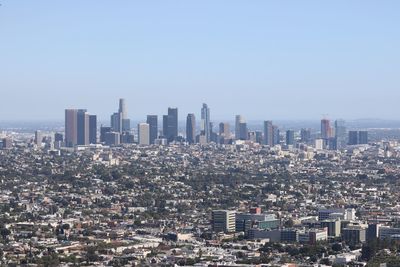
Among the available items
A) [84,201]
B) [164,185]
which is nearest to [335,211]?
[84,201]

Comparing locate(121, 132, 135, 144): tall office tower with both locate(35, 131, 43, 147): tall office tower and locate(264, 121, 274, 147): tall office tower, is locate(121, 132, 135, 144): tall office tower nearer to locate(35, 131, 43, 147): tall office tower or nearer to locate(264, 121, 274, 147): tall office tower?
locate(35, 131, 43, 147): tall office tower

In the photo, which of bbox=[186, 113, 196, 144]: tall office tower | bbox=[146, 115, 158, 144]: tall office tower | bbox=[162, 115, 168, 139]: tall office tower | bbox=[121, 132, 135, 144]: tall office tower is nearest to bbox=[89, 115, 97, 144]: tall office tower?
bbox=[121, 132, 135, 144]: tall office tower

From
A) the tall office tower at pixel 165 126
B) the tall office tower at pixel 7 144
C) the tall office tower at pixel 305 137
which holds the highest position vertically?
the tall office tower at pixel 165 126

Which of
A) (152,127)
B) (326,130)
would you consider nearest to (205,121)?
(152,127)

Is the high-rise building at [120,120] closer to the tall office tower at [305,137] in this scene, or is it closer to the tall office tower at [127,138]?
the tall office tower at [127,138]

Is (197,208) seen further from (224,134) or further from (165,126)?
(224,134)

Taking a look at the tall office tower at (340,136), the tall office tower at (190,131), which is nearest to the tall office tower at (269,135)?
the tall office tower at (340,136)

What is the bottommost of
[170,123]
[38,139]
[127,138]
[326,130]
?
[38,139]
